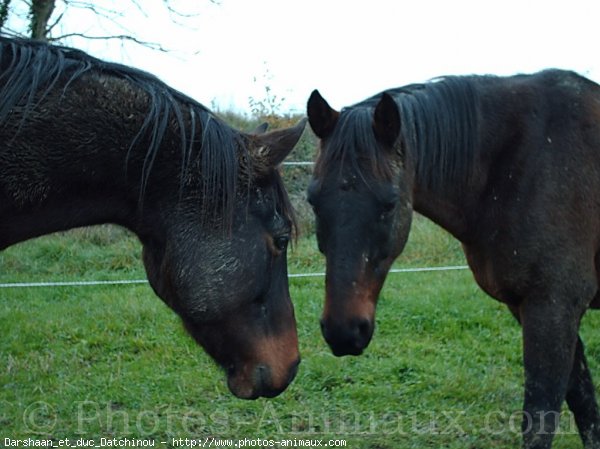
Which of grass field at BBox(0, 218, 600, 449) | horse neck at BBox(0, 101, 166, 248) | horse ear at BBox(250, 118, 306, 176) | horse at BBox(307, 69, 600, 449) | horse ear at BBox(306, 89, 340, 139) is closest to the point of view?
horse neck at BBox(0, 101, 166, 248)

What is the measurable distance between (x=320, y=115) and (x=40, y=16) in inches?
216

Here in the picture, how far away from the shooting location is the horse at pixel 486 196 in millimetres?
3229

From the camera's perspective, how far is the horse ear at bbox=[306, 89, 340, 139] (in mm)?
3443

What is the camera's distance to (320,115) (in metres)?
3.50

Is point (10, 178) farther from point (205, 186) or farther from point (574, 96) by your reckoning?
point (574, 96)

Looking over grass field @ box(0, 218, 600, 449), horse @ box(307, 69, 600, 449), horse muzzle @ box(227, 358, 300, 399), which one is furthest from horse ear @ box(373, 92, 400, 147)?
grass field @ box(0, 218, 600, 449)

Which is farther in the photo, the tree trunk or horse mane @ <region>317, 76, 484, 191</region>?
the tree trunk

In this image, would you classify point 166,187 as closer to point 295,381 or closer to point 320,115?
point 320,115

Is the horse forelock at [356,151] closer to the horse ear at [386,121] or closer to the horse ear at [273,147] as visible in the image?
the horse ear at [386,121]

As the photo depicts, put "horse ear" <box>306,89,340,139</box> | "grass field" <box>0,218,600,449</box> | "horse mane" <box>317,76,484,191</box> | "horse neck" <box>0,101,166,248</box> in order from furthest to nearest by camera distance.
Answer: "grass field" <box>0,218,600,449</box>, "horse mane" <box>317,76,484,191</box>, "horse ear" <box>306,89,340,139</box>, "horse neck" <box>0,101,166,248</box>

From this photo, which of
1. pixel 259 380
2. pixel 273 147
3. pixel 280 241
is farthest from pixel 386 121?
pixel 259 380

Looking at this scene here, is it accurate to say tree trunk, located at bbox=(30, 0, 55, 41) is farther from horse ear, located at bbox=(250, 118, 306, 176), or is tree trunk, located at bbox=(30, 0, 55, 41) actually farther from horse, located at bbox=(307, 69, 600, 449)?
horse ear, located at bbox=(250, 118, 306, 176)

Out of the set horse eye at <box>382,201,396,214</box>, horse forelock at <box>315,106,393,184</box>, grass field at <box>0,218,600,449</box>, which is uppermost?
horse forelock at <box>315,106,393,184</box>

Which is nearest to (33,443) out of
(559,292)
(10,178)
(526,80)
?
(10,178)
